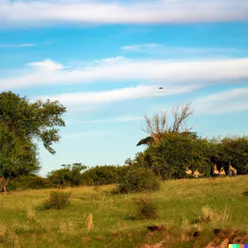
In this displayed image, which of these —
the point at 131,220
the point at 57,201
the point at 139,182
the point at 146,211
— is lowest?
the point at 131,220

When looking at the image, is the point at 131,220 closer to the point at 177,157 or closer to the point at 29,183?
the point at 177,157

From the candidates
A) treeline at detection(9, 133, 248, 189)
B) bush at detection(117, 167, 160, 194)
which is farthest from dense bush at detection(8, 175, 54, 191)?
bush at detection(117, 167, 160, 194)

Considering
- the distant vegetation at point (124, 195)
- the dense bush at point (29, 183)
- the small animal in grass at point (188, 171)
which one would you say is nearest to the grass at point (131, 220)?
the distant vegetation at point (124, 195)

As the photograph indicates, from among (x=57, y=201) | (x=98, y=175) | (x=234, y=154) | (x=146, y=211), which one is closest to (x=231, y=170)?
(x=234, y=154)

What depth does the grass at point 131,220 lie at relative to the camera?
14312 mm

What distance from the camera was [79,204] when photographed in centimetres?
2664

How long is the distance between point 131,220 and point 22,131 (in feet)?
82.2

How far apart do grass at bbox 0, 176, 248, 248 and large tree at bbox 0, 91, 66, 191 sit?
1003cm

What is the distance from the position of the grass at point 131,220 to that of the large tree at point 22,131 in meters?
10.0

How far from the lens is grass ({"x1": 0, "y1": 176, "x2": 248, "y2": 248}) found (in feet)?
47.0

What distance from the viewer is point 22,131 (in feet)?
141

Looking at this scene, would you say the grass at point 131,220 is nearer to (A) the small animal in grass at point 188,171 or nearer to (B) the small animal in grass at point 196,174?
(A) the small animal in grass at point 188,171

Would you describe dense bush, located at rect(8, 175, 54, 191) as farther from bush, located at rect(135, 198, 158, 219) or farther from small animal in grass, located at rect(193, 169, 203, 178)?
bush, located at rect(135, 198, 158, 219)

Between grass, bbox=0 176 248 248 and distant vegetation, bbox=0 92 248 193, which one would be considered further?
distant vegetation, bbox=0 92 248 193
